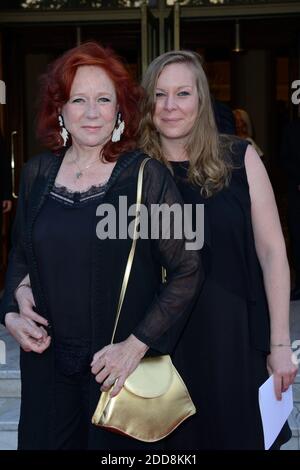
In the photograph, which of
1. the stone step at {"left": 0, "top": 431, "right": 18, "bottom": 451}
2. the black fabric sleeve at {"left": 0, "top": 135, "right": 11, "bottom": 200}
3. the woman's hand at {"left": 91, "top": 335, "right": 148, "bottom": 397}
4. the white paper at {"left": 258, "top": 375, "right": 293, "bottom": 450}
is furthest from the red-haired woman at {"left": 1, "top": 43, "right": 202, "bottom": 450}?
the black fabric sleeve at {"left": 0, "top": 135, "right": 11, "bottom": 200}

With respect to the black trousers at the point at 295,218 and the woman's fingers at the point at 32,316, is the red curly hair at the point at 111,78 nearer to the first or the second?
the woman's fingers at the point at 32,316

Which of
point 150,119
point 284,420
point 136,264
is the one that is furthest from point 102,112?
point 284,420

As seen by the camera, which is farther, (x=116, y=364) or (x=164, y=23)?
(x=164, y=23)

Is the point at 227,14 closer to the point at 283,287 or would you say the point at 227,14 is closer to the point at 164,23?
the point at 164,23

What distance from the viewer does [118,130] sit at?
2201 millimetres

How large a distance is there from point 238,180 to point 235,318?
0.43 meters

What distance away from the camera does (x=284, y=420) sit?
247 cm

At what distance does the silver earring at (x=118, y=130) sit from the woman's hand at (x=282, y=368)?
83cm

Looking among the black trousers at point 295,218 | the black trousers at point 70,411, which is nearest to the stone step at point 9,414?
the black trousers at point 70,411

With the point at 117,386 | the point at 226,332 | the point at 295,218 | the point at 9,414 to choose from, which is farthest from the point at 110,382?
the point at 295,218

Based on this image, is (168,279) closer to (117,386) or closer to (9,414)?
(117,386)

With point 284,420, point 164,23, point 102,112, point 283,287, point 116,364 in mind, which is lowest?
point 284,420

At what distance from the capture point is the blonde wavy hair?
234cm

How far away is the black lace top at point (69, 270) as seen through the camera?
2047 mm
